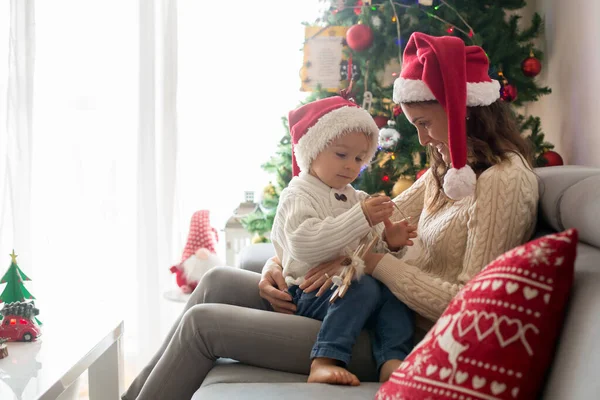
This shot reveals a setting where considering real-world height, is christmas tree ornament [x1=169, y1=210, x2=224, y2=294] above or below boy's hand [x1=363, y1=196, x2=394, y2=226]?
below

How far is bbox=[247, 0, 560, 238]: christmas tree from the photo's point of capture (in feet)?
8.84

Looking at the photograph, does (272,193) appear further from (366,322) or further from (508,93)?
(366,322)

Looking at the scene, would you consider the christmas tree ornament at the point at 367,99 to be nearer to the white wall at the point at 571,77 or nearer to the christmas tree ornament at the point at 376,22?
the christmas tree ornament at the point at 376,22

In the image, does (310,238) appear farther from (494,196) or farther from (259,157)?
(259,157)

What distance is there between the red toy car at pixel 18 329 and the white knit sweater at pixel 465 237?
864 millimetres

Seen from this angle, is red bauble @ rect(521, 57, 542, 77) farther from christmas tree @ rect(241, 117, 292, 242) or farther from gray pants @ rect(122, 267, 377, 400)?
gray pants @ rect(122, 267, 377, 400)

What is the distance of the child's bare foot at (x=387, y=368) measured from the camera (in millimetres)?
1435

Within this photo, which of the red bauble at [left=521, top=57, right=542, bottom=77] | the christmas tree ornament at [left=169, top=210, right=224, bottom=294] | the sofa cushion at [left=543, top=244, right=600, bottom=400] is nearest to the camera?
the sofa cushion at [left=543, top=244, right=600, bottom=400]

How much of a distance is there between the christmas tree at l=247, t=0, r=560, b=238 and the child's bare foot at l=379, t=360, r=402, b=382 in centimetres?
131

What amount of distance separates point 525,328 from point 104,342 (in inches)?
53.7

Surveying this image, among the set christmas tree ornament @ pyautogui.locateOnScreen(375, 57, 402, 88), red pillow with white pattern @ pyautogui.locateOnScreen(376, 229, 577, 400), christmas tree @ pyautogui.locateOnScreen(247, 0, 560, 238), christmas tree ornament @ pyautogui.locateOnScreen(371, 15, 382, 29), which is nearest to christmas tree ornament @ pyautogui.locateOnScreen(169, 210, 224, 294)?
christmas tree @ pyautogui.locateOnScreen(247, 0, 560, 238)

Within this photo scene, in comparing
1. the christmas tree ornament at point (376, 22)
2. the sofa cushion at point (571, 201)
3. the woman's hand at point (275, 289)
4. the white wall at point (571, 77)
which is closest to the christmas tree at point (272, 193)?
the christmas tree ornament at point (376, 22)

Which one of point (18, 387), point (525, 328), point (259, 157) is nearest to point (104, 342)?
point (18, 387)

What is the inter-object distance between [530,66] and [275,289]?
1.61 metres
